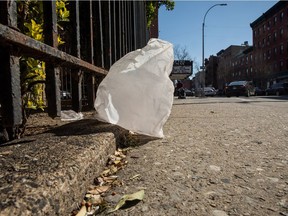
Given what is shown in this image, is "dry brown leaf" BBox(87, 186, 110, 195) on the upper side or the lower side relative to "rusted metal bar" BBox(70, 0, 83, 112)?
lower

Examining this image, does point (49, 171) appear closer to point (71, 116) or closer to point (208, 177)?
point (208, 177)

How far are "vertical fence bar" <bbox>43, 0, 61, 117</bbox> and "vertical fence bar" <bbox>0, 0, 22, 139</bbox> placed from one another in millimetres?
443

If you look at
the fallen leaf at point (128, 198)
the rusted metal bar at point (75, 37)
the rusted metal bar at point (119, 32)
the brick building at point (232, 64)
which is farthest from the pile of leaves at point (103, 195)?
the brick building at point (232, 64)

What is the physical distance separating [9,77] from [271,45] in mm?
58487

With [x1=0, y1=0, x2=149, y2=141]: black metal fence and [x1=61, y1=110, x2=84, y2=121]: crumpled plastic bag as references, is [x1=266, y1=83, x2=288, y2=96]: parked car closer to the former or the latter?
[x1=0, y1=0, x2=149, y2=141]: black metal fence

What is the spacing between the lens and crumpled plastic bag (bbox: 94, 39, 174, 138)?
2113 mm

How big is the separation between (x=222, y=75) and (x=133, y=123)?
275 ft

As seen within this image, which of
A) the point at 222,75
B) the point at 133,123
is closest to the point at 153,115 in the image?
the point at 133,123

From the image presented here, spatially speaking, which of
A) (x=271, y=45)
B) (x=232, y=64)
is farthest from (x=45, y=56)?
(x=232, y=64)

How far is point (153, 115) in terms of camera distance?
89.4 inches

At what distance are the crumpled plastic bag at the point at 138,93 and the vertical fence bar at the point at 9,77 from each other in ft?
2.43

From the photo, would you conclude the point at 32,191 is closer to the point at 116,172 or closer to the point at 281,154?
the point at 116,172

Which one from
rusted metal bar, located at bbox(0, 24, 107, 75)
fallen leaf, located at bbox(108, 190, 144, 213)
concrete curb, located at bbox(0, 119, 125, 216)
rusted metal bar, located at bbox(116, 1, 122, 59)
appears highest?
rusted metal bar, located at bbox(116, 1, 122, 59)

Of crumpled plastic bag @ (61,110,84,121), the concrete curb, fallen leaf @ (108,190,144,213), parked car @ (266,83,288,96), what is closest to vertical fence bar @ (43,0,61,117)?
the concrete curb
